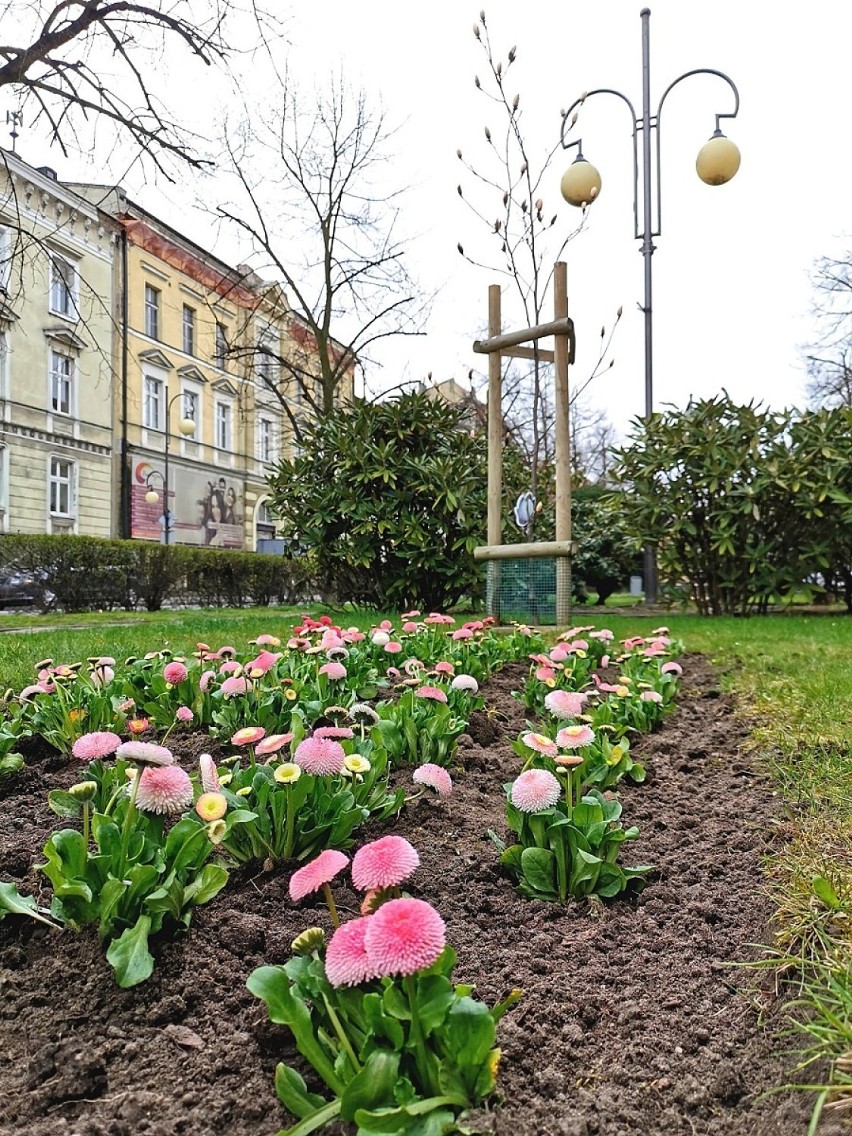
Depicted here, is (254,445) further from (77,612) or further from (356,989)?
(356,989)

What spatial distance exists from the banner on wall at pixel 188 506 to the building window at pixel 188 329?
5277 millimetres

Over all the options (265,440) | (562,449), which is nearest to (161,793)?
(562,449)

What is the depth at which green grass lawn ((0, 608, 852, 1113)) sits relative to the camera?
1102mm

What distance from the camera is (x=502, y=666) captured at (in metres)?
4.09

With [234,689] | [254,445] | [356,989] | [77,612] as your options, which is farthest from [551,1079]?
[254,445]

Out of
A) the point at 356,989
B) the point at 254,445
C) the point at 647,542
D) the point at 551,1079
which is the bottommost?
the point at 551,1079

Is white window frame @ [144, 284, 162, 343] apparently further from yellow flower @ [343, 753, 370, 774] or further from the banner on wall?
yellow flower @ [343, 753, 370, 774]

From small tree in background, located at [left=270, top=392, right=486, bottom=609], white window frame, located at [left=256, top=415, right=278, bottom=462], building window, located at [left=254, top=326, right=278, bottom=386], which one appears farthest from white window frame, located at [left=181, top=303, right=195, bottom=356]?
small tree in background, located at [left=270, top=392, right=486, bottom=609]

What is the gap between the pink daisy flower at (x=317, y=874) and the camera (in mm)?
1130

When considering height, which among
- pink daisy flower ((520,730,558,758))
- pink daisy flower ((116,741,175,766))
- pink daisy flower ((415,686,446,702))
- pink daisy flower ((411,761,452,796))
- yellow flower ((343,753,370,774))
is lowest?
pink daisy flower ((411,761,452,796))

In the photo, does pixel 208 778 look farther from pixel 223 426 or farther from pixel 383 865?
pixel 223 426

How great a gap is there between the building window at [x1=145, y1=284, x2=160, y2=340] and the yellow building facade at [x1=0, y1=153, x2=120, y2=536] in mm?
1984

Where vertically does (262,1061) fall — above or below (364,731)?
below

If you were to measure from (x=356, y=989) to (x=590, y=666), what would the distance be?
3.06 meters
